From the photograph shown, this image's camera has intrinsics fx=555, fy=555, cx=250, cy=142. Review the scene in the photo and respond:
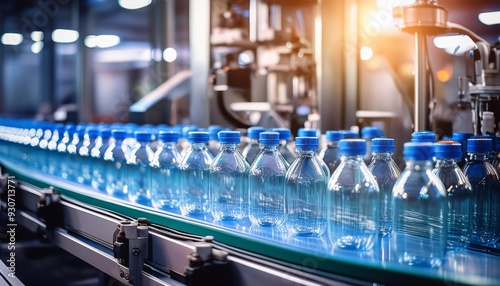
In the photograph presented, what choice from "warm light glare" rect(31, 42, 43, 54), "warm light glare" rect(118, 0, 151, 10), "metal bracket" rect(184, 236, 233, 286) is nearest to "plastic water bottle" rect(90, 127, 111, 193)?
"metal bracket" rect(184, 236, 233, 286)

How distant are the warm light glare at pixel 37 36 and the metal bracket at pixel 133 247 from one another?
9.03 meters

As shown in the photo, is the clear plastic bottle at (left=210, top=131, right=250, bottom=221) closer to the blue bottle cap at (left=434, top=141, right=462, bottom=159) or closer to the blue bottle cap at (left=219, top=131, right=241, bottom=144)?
the blue bottle cap at (left=219, top=131, right=241, bottom=144)

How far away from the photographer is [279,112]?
12.4ft

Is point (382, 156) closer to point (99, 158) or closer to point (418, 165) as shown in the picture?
point (418, 165)

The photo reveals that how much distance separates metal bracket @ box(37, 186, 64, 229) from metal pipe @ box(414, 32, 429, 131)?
51.6 inches

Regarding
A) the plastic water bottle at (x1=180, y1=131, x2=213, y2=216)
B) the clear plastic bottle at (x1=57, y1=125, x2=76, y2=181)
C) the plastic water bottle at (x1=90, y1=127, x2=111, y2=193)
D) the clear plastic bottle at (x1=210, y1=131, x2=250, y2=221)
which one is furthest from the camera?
the clear plastic bottle at (x1=57, y1=125, x2=76, y2=181)

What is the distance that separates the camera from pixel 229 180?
1597 millimetres

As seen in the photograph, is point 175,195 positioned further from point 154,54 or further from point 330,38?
point 154,54

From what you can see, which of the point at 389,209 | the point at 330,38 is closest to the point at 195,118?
the point at 330,38

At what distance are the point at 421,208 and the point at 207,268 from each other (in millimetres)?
462

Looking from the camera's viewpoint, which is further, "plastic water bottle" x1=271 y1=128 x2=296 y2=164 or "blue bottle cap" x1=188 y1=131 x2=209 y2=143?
"plastic water bottle" x1=271 y1=128 x2=296 y2=164

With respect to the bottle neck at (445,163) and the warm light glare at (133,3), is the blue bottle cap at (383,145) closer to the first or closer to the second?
the bottle neck at (445,163)

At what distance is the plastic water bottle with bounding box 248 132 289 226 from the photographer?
56.4 inches

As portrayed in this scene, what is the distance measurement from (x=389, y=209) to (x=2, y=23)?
948cm
